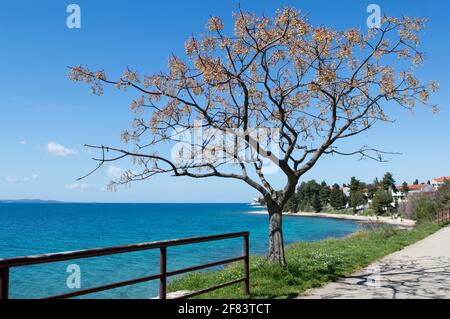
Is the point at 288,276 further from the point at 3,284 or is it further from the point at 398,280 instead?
the point at 3,284

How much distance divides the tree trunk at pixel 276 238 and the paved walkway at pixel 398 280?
5.71 feet

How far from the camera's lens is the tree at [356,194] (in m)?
117

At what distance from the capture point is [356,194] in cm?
11800

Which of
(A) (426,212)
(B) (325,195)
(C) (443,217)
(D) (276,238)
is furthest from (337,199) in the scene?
(D) (276,238)

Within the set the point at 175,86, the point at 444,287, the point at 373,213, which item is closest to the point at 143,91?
the point at 175,86

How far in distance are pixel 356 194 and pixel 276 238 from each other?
113 m

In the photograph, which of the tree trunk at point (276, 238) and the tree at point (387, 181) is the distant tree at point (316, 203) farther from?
the tree trunk at point (276, 238)

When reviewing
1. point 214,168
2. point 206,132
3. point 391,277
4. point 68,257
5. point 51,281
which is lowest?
point 51,281

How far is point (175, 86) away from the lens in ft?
37.0

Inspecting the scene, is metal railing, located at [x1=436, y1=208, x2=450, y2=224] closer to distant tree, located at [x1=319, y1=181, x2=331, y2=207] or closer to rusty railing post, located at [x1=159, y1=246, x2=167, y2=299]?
rusty railing post, located at [x1=159, y1=246, x2=167, y2=299]

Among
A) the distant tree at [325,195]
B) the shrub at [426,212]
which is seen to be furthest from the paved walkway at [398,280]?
the distant tree at [325,195]

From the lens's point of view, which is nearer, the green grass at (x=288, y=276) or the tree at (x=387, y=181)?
the green grass at (x=288, y=276)
